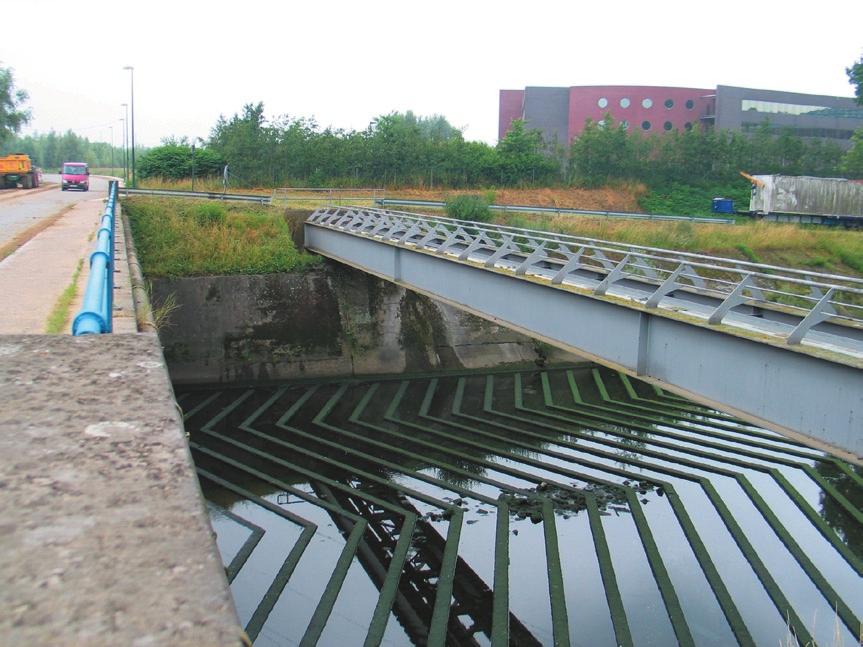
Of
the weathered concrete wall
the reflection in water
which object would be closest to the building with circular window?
the weathered concrete wall

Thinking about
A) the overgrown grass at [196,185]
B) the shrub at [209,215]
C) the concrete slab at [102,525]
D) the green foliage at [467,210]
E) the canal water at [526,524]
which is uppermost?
the overgrown grass at [196,185]

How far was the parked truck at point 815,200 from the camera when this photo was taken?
164ft

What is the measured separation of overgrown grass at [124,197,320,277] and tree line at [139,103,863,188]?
18.0 metres

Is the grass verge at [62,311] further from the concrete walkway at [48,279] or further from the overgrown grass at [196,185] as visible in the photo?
the overgrown grass at [196,185]

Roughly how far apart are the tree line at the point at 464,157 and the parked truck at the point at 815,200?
40.0ft

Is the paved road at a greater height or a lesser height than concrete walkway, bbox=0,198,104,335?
greater

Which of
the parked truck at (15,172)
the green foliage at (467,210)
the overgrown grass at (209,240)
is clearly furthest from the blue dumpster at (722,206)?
the parked truck at (15,172)

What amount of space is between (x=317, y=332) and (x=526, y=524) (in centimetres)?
1364

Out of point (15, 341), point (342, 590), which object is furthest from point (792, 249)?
point (15, 341)

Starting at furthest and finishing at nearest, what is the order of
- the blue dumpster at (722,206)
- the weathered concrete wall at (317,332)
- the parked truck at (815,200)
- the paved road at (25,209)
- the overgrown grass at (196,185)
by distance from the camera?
1. the blue dumpster at (722,206)
2. the parked truck at (815,200)
3. the overgrown grass at (196,185)
4. the weathered concrete wall at (317,332)
5. the paved road at (25,209)

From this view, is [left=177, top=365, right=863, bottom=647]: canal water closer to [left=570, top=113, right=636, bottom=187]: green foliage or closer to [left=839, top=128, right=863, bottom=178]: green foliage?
[left=570, top=113, right=636, bottom=187]: green foliage

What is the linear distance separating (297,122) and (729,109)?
44810 mm

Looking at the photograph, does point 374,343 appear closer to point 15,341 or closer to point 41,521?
point 15,341

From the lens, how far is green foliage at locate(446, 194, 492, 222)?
36.1 m
